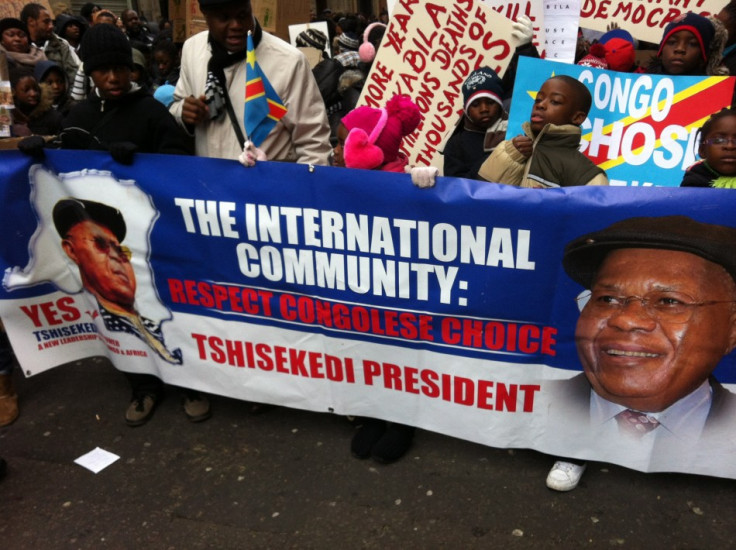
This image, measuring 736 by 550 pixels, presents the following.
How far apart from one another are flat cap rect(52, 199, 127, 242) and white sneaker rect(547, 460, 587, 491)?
2.28 m

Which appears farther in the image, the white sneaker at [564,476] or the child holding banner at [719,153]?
the white sneaker at [564,476]

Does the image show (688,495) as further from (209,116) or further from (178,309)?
(209,116)

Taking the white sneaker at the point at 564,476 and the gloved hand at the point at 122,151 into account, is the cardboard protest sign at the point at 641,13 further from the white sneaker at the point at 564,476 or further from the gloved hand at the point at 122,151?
the gloved hand at the point at 122,151

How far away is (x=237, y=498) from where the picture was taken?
9.17 ft

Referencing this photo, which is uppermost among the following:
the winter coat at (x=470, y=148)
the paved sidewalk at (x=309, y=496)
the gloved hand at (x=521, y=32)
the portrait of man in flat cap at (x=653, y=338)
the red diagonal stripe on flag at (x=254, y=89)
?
the gloved hand at (x=521, y=32)

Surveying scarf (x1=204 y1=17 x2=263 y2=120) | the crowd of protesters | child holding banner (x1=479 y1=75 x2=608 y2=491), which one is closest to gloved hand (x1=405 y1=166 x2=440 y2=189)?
the crowd of protesters

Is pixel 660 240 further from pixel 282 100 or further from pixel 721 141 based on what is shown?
pixel 282 100

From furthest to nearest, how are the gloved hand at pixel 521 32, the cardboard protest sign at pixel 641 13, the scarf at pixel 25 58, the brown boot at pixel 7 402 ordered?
the scarf at pixel 25 58
the cardboard protest sign at pixel 641 13
the gloved hand at pixel 521 32
the brown boot at pixel 7 402

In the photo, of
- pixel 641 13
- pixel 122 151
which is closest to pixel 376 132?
pixel 122 151

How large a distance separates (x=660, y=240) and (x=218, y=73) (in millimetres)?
2161

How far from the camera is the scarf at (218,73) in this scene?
10.1ft

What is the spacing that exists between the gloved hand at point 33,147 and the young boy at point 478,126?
2.18 meters

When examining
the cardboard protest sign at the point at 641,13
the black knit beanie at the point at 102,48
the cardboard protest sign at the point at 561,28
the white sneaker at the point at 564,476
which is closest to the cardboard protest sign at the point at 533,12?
the cardboard protest sign at the point at 561,28

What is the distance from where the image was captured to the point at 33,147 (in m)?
2.96
